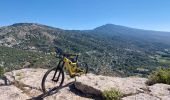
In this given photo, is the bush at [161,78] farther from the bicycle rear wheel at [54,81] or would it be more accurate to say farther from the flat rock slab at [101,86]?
the bicycle rear wheel at [54,81]

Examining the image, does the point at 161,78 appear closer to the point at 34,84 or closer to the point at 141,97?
the point at 141,97

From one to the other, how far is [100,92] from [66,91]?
5.51 ft

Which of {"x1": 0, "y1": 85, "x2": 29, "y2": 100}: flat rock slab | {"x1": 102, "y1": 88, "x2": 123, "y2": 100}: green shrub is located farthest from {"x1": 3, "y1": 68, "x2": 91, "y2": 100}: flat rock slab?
{"x1": 102, "y1": 88, "x2": 123, "y2": 100}: green shrub

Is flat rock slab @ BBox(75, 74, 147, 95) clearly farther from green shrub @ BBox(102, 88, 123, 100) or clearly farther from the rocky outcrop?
green shrub @ BBox(102, 88, 123, 100)

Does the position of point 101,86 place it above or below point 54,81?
above

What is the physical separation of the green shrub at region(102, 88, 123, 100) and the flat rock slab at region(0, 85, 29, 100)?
329 centimetres

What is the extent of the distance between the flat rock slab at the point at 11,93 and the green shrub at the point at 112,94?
3.29 m

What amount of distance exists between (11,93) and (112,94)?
4366 mm

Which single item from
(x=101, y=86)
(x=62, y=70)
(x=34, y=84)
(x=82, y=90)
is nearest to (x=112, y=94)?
(x=101, y=86)

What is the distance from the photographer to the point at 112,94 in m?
9.61

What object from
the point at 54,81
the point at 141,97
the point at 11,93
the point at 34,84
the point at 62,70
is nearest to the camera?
the point at 141,97

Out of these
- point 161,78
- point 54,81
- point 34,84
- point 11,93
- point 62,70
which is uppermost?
point 62,70

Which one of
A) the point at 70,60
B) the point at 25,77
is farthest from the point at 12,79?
the point at 70,60

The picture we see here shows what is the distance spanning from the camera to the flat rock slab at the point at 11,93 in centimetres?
1042
